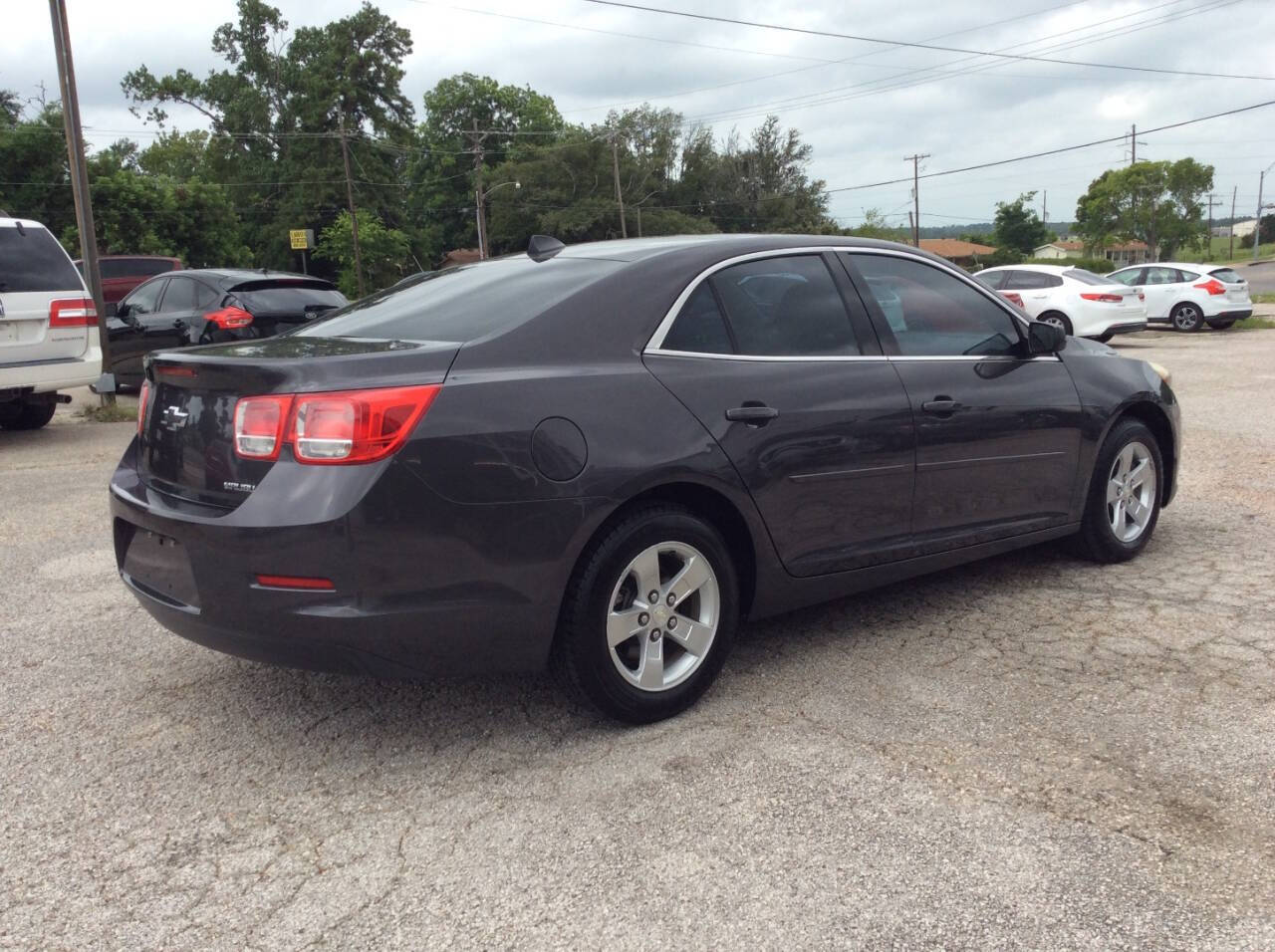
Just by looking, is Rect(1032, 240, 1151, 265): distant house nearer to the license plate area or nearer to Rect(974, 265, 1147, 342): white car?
Rect(974, 265, 1147, 342): white car

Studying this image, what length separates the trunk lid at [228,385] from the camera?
9.86ft

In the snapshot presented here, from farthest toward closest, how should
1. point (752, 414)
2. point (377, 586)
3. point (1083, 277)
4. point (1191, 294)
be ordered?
point (1191, 294) → point (1083, 277) → point (752, 414) → point (377, 586)

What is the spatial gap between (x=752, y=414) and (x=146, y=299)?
11070mm

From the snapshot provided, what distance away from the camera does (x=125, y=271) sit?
19453mm

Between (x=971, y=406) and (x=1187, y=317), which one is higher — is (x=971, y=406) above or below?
above

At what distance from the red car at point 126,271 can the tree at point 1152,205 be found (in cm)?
7255

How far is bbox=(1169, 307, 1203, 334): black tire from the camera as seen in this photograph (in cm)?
2245

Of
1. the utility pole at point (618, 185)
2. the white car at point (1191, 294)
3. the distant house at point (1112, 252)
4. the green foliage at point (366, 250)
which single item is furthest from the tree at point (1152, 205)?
the white car at point (1191, 294)

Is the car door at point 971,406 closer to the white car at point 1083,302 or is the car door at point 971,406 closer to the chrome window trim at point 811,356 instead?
the chrome window trim at point 811,356

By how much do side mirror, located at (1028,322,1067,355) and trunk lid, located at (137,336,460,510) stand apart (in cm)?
259

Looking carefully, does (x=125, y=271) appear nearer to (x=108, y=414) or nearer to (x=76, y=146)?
(x=76, y=146)

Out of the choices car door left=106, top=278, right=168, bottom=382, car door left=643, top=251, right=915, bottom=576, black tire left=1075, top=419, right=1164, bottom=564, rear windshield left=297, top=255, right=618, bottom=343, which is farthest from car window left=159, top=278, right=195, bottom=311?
black tire left=1075, top=419, right=1164, bottom=564

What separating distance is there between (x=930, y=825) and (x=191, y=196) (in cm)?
4152

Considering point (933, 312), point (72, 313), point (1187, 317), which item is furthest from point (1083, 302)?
point (933, 312)
